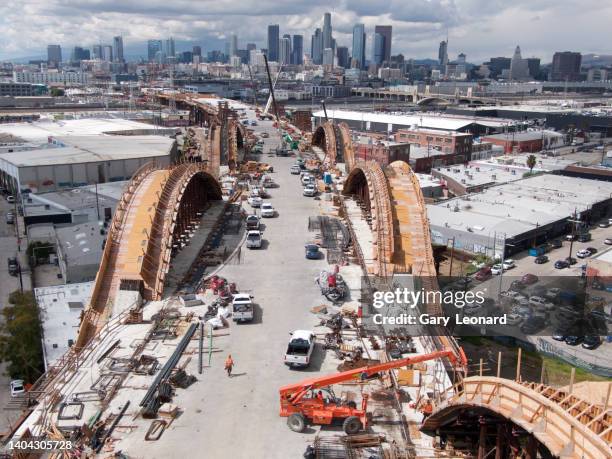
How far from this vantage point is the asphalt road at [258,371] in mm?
10336

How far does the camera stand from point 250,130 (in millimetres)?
55938

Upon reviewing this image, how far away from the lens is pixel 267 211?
25.7 metres

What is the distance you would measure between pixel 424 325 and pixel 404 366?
306 cm

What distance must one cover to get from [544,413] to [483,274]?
22667 millimetres

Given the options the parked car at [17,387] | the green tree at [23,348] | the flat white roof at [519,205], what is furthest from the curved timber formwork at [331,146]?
the parked car at [17,387]

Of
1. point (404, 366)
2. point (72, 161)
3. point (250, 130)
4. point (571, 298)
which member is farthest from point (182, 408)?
point (250, 130)

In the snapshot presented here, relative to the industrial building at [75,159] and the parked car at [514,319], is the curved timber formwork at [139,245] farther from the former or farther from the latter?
the industrial building at [75,159]

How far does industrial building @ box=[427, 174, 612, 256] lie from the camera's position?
1334 inches

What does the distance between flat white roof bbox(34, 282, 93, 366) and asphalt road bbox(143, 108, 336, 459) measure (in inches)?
255

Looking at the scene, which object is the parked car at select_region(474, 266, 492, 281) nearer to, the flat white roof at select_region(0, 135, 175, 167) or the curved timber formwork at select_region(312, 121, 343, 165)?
the curved timber formwork at select_region(312, 121, 343, 165)

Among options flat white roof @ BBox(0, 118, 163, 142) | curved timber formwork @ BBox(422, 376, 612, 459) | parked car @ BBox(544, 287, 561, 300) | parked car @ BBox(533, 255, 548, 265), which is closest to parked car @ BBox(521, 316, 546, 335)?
parked car @ BBox(544, 287, 561, 300)

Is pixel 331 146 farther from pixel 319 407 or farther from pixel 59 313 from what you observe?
pixel 319 407

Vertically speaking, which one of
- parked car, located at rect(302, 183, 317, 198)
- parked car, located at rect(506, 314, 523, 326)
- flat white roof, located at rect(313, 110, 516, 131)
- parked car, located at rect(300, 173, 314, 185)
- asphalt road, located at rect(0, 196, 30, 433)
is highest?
flat white roof, located at rect(313, 110, 516, 131)

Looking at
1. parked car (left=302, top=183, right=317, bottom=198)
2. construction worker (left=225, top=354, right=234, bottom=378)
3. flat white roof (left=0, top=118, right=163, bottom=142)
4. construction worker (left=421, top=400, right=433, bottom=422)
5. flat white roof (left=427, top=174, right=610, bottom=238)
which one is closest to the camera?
construction worker (left=421, top=400, right=433, bottom=422)
